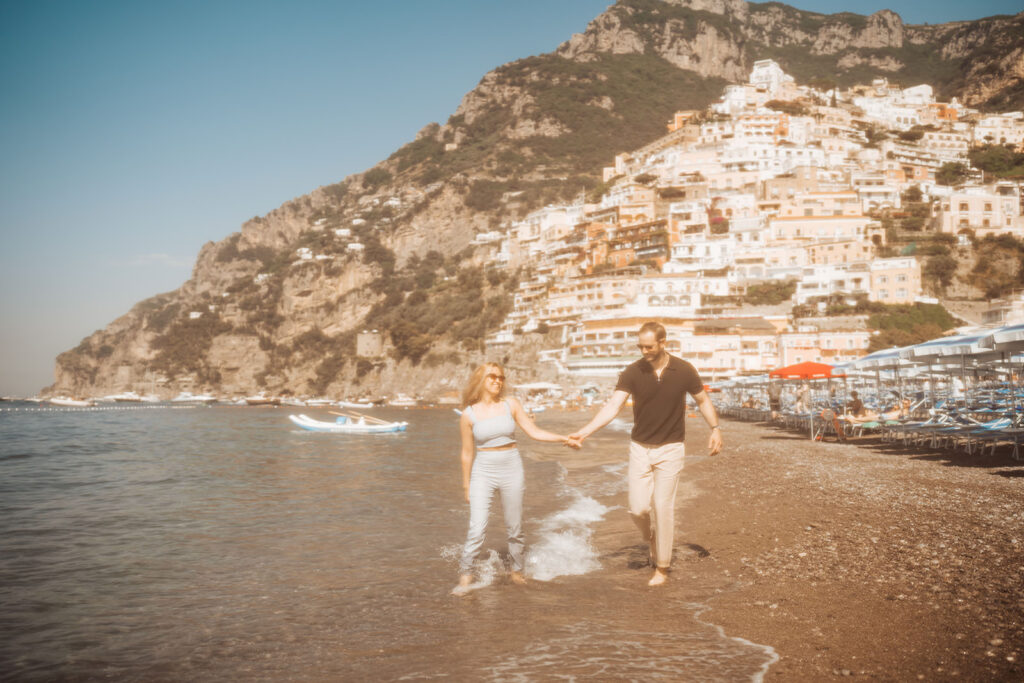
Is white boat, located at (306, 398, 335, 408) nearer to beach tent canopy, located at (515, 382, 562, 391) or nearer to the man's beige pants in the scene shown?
beach tent canopy, located at (515, 382, 562, 391)

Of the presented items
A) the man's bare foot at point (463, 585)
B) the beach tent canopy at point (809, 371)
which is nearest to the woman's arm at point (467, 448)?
the man's bare foot at point (463, 585)

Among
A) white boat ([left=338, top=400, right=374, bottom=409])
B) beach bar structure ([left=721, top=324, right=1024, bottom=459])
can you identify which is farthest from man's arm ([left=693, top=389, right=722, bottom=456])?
white boat ([left=338, top=400, right=374, bottom=409])

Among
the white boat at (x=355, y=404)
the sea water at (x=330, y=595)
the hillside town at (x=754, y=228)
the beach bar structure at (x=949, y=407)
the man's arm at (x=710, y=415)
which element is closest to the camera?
the sea water at (x=330, y=595)

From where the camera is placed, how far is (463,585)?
565cm

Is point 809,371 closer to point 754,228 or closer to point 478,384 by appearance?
point 478,384

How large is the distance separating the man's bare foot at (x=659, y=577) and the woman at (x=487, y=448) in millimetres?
1170

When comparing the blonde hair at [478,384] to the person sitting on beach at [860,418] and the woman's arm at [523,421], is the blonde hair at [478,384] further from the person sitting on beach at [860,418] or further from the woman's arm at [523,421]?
the person sitting on beach at [860,418]

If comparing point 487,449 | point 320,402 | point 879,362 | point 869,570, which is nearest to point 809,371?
point 879,362

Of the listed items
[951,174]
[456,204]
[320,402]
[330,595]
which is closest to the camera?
[330,595]

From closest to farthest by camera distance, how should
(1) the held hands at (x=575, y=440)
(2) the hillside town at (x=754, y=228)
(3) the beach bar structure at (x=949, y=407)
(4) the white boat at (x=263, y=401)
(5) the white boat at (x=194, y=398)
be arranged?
Result: (1) the held hands at (x=575, y=440) → (3) the beach bar structure at (x=949, y=407) → (2) the hillside town at (x=754, y=228) → (4) the white boat at (x=263, y=401) → (5) the white boat at (x=194, y=398)

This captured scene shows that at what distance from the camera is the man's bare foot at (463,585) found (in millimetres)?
5605

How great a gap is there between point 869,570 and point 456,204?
133106 millimetres

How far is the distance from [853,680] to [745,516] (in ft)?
16.5

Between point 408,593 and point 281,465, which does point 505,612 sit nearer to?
point 408,593
